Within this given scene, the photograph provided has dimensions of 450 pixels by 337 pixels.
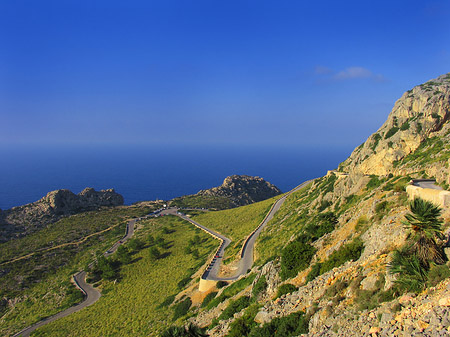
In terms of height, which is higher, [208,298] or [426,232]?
[426,232]

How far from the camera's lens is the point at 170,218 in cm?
7244

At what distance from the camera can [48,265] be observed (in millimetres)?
51719

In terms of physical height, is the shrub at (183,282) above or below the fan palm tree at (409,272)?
below

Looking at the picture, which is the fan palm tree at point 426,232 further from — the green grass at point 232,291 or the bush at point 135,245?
the bush at point 135,245

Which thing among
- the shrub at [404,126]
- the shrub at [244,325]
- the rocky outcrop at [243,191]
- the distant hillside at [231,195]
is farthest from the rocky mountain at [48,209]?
the shrub at [404,126]

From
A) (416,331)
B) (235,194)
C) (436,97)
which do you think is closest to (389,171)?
(436,97)

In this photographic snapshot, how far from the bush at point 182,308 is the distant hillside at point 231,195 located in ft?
194

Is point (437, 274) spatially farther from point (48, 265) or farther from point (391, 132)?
point (48, 265)

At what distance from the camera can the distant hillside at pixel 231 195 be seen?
92250 millimetres

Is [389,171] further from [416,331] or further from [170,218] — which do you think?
[170,218]

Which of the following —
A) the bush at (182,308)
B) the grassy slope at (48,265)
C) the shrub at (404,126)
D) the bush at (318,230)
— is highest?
the shrub at (404,126)

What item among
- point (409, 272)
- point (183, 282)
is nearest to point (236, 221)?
point (183, 282)

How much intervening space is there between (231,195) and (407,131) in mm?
75717

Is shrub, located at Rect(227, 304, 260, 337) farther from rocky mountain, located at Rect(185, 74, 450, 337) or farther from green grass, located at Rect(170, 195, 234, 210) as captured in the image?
green grass, located at Rect(170, 195, 234, 210)
